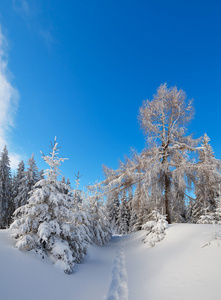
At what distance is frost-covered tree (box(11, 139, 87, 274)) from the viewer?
227 inches

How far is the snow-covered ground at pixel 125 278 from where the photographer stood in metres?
3.96

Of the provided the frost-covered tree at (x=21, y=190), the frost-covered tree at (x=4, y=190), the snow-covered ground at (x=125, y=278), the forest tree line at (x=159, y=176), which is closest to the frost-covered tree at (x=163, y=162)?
the forest tree line at (x=159, y=176)

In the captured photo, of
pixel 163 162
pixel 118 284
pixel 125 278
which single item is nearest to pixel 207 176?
pixel 163 162

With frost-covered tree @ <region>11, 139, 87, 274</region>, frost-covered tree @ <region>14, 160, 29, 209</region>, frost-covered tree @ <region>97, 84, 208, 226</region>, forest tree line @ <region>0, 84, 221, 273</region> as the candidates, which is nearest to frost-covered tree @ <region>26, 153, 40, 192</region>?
frost-covered tree @ <region>14, 160, 29, 209</region>

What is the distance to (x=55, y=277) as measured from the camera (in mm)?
4965

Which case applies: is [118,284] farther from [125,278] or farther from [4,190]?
[4,190]

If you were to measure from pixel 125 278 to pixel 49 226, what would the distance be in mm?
3508

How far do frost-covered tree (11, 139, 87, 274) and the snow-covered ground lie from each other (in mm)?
368

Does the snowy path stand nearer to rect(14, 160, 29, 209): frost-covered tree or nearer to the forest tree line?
the forest tree line

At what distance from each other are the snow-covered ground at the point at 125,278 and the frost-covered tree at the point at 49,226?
14.5 inches

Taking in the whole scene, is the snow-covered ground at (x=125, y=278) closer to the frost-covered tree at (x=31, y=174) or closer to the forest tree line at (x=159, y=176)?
the forest tree line at (x=159, y=176)

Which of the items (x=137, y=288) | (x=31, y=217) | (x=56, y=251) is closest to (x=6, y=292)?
(x=56, y=251)

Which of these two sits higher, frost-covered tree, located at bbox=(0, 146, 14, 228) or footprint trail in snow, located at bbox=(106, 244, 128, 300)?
frost-covered tree, located at bbox=(0, 146, 14, 228)

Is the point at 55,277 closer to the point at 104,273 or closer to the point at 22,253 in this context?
the point at 22,253
